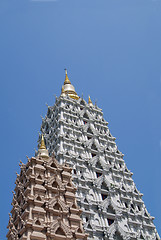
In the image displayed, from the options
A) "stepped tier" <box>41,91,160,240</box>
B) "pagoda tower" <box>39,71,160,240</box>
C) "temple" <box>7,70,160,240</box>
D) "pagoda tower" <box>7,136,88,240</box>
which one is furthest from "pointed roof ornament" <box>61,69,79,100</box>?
"pagoda tower" <box>7,136,88,240</box>

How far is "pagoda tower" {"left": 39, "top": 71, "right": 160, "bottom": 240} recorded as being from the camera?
34500 millimetres

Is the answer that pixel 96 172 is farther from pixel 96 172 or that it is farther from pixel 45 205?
pixel 45 205

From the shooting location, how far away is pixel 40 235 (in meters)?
27.7

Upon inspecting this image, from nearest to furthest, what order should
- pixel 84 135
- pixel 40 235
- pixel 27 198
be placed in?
pixel 40 235 < pixel 27 198 < pixel 84 135

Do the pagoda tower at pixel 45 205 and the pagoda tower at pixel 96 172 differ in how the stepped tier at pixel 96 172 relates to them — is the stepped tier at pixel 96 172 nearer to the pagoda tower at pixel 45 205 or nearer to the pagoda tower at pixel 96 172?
the pagoda tower at pixel 96 172

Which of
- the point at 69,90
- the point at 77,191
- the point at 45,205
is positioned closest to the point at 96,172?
the point at 77,191

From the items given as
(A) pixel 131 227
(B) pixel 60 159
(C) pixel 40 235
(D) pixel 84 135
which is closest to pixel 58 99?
(D) pixel 84 135

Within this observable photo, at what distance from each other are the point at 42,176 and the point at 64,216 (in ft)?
16.1

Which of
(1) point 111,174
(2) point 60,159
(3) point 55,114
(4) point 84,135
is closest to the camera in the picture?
(2) point 60,159

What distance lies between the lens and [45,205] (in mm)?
30812

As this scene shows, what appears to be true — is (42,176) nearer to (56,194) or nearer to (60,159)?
(56,194)

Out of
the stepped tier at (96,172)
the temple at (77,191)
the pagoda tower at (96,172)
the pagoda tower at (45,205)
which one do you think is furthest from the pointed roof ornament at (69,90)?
the pagoda tower at (45,205)

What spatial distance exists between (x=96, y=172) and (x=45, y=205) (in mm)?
11023

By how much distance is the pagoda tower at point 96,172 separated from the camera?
113 ft
